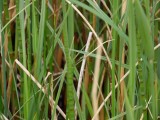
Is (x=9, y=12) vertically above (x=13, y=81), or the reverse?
(x=9, y=12)

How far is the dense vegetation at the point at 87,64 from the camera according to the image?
0.55 m

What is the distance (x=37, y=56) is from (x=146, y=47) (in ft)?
1.16

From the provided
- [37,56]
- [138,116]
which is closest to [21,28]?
[37,56]

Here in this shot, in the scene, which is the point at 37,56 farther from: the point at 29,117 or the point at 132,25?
the point at 132,25

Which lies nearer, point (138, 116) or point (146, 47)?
point (146, 47)

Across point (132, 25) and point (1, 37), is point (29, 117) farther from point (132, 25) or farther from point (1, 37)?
point (132, 25)

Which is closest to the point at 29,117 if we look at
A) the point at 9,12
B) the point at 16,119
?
the point at 16,119

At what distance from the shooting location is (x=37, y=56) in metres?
0.83

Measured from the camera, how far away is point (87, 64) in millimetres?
1041

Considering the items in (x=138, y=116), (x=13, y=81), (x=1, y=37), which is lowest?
(x=138, y=116)

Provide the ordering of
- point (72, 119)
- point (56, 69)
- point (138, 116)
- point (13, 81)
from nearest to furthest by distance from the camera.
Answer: point (72, 119), point (138, 116), point (13, 81), point (56, 69)

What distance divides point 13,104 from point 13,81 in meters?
0.07

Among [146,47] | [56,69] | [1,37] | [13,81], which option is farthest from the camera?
[56,69]

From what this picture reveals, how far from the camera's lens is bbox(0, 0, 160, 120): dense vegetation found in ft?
1.82
